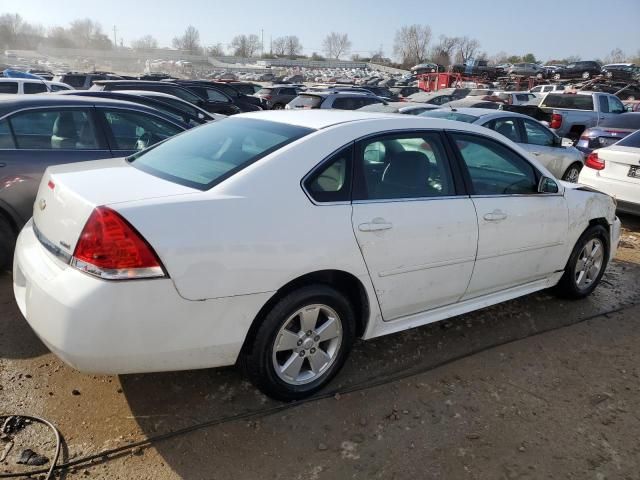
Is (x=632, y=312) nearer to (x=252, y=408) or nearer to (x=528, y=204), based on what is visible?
(x=528, y=204)

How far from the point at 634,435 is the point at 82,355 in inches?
112

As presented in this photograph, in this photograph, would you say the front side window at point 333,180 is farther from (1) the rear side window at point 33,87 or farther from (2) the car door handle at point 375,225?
(1) the rear side window at point 33,87

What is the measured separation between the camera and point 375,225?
2.95m

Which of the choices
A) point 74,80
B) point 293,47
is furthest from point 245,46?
point 74,80

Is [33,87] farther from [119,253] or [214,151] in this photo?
[119,253]

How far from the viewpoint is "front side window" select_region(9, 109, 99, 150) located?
4473 millimetres

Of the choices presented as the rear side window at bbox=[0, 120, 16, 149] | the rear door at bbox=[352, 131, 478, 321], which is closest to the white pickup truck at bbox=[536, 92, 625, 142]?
the rear door at bbox=[352, 131, 478, 321]

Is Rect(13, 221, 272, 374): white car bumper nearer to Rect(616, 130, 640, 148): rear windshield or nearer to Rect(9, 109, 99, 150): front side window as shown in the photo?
Rect(9, 109, 99, 150): front side window

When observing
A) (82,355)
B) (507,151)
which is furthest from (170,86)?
(82,355)

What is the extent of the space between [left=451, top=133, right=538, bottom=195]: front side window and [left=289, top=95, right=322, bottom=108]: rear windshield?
504 inches

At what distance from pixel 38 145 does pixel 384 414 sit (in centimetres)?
368

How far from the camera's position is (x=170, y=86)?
15.0m

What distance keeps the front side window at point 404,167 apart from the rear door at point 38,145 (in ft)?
9.47

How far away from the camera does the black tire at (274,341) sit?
2709 mm
